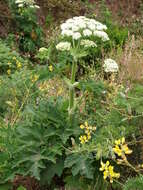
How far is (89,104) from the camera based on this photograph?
4.20 meters

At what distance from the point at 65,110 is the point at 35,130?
439 mm

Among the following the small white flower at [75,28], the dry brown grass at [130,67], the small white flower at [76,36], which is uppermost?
the small white flower at [75,28]

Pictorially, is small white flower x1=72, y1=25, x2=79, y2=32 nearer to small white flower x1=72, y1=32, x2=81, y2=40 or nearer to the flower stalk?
small white flower x1=72, y1=32, x2=81, y2=40

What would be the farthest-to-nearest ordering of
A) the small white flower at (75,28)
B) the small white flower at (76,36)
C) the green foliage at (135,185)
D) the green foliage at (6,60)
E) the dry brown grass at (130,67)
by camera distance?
the green foliage at (6,60) < the dry brown grass at (130,67) < the small white flower at (75,28) < the small white flower at (76,36) < the green foliage at (135,185)

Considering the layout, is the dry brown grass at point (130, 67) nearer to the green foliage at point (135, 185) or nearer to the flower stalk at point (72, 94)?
the flower stalk at point (72, 94)

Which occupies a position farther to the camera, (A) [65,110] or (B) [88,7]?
(B) [88,7]

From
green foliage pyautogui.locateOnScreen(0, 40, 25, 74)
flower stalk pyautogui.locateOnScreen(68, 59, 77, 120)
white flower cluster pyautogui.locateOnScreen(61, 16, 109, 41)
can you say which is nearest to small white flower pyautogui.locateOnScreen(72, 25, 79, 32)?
white flower cluster pyautogui.locateOnScreen(61, 16, 109, 41)

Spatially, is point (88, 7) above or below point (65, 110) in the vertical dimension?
below

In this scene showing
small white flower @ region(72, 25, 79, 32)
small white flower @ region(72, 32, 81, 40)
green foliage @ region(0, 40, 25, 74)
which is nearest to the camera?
small white flower @ region(72, 32, 81, 40)

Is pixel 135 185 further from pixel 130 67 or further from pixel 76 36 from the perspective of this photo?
pixel 130 67

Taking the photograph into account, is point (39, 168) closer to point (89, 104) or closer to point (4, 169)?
point (4, 169)

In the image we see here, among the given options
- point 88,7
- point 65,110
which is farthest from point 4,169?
point 88,7

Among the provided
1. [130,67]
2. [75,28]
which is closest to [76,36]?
[75,28]

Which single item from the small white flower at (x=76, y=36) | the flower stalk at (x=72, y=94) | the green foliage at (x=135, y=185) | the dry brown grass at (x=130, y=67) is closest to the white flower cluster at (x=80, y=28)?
the small white flower at (x=76, y=36)
